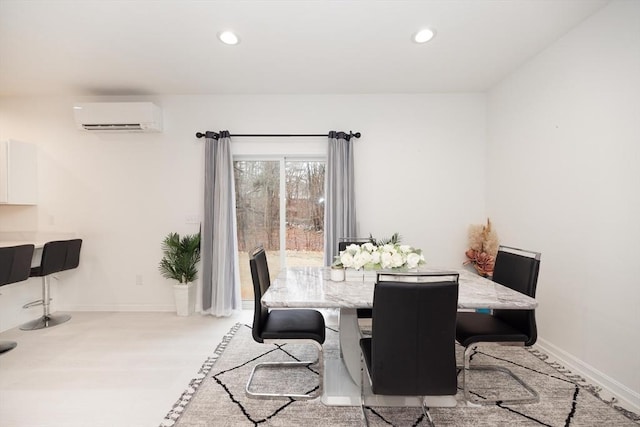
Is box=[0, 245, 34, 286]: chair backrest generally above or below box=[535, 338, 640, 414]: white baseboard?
above

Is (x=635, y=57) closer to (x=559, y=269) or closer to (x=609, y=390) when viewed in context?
(x=559, y=269)

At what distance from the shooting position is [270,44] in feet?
8.38

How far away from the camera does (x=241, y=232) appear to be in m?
3.84

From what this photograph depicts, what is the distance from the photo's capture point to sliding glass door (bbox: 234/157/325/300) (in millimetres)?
3816

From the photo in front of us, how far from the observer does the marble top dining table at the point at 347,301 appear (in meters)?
1.67

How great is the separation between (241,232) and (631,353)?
3.72m

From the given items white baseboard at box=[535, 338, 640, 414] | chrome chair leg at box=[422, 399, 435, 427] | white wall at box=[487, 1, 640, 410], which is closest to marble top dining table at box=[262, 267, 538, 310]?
chrome chair leg at box=[422, 399, 435, 427]

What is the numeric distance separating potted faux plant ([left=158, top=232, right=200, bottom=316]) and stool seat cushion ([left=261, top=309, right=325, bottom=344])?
1.70 meters

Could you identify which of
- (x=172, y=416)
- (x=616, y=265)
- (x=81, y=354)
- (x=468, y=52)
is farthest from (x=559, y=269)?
(x=81, y=354)

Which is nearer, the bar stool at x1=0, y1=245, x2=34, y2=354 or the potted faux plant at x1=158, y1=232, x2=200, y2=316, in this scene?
the bar stool at x1=0, y1=245, x2=34, y2=354

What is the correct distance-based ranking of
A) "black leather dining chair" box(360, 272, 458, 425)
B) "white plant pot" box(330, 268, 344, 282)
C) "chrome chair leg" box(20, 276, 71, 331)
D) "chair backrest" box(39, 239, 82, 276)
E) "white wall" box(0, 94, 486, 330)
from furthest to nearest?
"white wall" box(0, 94, 486, 330)
"chrome chair leg" box(20, 276, 71, 331)
"chair backrest" box(39, 239, 82, 276)
"white plant pot" box(330, 268, 344, 282)
"black leather dining chair" box(360, 272, 458, 425)

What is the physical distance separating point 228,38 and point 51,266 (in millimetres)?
3074

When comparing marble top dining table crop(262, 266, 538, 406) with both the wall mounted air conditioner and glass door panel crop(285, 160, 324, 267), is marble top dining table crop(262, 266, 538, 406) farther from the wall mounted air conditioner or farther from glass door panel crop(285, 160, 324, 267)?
→ the wall mounted air conditioner

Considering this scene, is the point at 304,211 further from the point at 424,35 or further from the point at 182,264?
the point at 424,35
